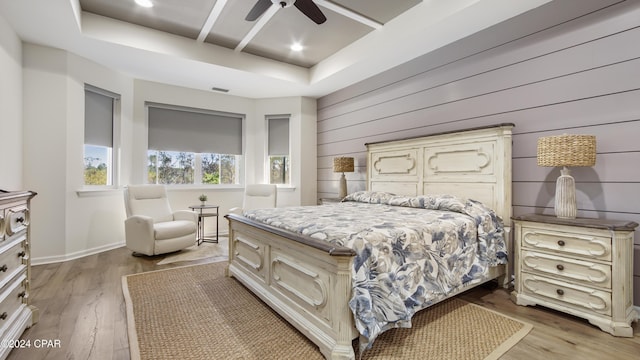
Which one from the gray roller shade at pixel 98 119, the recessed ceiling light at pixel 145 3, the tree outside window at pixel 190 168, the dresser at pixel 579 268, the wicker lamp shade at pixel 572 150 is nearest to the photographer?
the dresser at pixel 579 268

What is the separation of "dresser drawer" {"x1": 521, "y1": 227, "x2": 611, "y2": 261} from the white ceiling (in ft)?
6.75

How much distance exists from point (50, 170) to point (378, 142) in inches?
167

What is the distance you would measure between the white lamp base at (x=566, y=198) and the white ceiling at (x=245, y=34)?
64.8 inches

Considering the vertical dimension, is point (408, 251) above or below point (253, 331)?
above

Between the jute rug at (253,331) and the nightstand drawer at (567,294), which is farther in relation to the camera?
the nightstand drawer at (567,294)

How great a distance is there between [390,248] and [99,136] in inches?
178

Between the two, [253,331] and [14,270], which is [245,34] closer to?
[14,270]

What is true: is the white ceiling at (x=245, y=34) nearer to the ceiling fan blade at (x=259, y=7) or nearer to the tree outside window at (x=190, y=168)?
the ceiling fan blade at (x=259, y=7)

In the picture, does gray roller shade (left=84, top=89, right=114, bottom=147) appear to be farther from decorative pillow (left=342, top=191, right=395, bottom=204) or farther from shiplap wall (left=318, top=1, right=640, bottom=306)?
shiplap wall (left=318, top=1, right=640, bottom=306)

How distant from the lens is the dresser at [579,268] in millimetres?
1981

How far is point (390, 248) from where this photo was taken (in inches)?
71.4

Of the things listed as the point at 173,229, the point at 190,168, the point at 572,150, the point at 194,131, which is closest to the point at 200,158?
the point at 190,168

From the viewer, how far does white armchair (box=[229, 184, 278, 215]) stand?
16.7 feet

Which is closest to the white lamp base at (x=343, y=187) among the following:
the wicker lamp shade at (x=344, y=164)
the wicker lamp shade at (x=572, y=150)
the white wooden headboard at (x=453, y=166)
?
the wicker lamp shade at (x=344, y=164)
